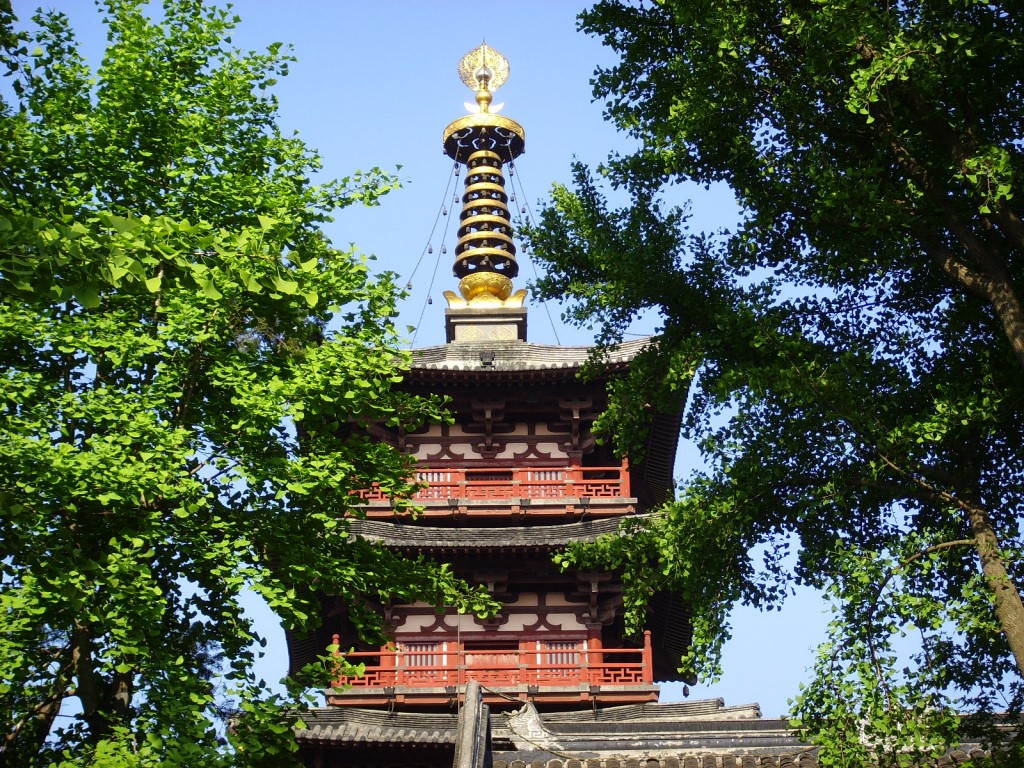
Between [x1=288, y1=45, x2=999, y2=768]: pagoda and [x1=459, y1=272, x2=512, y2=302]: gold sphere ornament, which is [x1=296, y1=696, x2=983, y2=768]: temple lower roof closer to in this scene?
[x1=288, y1=45, x2=999, y2=768]: pagoda

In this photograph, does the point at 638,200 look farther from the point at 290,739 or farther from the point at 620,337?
the point at 290,739

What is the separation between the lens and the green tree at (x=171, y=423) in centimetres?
1057

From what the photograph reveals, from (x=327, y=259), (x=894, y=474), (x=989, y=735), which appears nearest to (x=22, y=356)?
(x=327, y=259)

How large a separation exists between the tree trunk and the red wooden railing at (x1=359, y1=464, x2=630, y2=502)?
39.9ft

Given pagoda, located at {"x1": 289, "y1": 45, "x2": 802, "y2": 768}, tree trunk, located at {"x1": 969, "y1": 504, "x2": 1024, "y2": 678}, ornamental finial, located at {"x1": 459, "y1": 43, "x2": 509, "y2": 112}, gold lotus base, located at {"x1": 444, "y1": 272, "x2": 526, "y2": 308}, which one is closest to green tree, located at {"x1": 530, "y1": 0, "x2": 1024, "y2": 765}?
tree trunk, located at {"x1": 969, "y1": 504, "x2": 1024, "y2": 678}

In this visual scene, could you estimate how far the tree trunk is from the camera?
30.6 ft

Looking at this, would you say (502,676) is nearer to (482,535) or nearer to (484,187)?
(482,535)

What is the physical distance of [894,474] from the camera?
1081 centimetres

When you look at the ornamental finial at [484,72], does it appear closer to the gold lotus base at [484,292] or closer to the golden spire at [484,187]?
the golden spire at [484,187]

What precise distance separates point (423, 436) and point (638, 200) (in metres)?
11.5

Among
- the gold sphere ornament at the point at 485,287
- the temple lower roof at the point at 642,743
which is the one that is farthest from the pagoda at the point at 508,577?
the temple lower roof at the point at 642,743

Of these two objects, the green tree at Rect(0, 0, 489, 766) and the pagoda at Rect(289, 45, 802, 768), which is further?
the pagoda at Rect(289, 45, 802, 768)

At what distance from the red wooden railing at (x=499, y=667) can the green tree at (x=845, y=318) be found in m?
8.38

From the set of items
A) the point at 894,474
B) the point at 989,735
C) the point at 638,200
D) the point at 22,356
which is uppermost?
the point at 638,200
